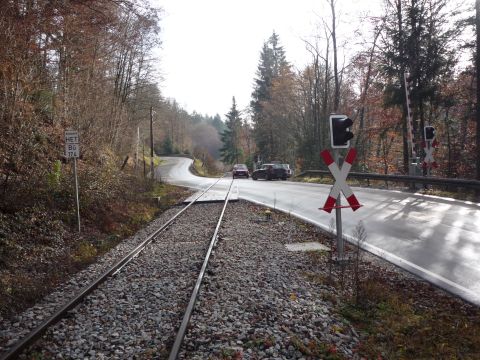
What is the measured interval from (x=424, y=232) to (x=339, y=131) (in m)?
3.65

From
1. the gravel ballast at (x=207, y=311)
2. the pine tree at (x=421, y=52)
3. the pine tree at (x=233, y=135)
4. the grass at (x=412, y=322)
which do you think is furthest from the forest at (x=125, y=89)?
the pine tree at (x=233, y=135)

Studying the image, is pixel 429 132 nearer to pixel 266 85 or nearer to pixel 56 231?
pixel 56 231

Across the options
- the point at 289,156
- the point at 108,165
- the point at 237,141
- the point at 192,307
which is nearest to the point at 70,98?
the point at 108,165

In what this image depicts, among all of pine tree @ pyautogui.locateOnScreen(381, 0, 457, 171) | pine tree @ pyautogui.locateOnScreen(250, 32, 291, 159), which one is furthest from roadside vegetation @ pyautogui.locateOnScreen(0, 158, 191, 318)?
pine tree @ pyautogui.locateOnScreen(250, 32, 291, 159)

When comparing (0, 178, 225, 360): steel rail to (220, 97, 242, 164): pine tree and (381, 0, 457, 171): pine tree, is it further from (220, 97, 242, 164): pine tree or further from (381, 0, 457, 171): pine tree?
(220, 97, 242, 164): pine tree

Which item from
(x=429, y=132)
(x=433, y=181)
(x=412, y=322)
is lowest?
(x=412, y=322)

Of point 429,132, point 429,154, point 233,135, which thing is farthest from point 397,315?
point 233,135

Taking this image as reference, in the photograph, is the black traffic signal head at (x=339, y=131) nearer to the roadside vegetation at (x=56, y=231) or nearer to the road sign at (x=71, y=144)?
the roadside vegetation at (x=56, y=231)

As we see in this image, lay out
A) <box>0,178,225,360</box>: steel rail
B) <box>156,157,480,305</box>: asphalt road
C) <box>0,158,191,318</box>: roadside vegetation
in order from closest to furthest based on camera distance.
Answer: <box>0,178,225,360</box>: steel rail, <box>156,157,480,305</box>: asphalt road, <box>0,158,191,318</box>: roadside vegetation

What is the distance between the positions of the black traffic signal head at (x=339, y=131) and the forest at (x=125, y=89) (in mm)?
6713

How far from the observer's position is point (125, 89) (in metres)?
26.0

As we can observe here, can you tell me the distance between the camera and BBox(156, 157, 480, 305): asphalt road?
6.47m

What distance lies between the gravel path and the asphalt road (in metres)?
1.66

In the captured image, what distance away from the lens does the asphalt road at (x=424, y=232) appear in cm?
647
